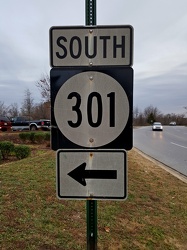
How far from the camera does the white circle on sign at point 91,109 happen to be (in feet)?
4.74

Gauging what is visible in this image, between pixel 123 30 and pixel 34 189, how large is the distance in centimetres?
325

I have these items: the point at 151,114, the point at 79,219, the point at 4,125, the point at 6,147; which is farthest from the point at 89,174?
the point at 151,114

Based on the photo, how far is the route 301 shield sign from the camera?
1443 mm

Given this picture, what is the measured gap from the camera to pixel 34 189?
12.9 feet

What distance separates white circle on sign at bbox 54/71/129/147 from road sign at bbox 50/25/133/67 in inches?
3.9

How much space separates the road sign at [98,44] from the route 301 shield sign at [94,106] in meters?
0.06

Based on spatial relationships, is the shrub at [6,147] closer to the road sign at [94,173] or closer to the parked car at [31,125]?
the road sign at [94,173]

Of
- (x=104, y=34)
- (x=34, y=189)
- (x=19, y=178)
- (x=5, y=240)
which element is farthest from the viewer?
(x=19, y=178)

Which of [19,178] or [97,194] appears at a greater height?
[97,194]

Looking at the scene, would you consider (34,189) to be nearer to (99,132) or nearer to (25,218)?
(25,218)

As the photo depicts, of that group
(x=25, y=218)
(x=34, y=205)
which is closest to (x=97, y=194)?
(x=25, y=218)

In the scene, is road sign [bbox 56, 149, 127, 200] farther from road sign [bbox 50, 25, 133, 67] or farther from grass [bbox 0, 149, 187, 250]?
grass [bbox 0, 149, 187, 250]

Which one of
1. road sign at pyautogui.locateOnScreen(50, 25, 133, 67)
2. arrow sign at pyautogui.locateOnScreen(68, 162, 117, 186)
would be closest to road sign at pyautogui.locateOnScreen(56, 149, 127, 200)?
arrow sign at pyautogui.locateOnScreen(68, 162, 117, 186)

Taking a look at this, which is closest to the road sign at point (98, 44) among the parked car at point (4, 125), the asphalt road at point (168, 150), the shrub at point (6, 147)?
the asphalt road at point (168, 150)
